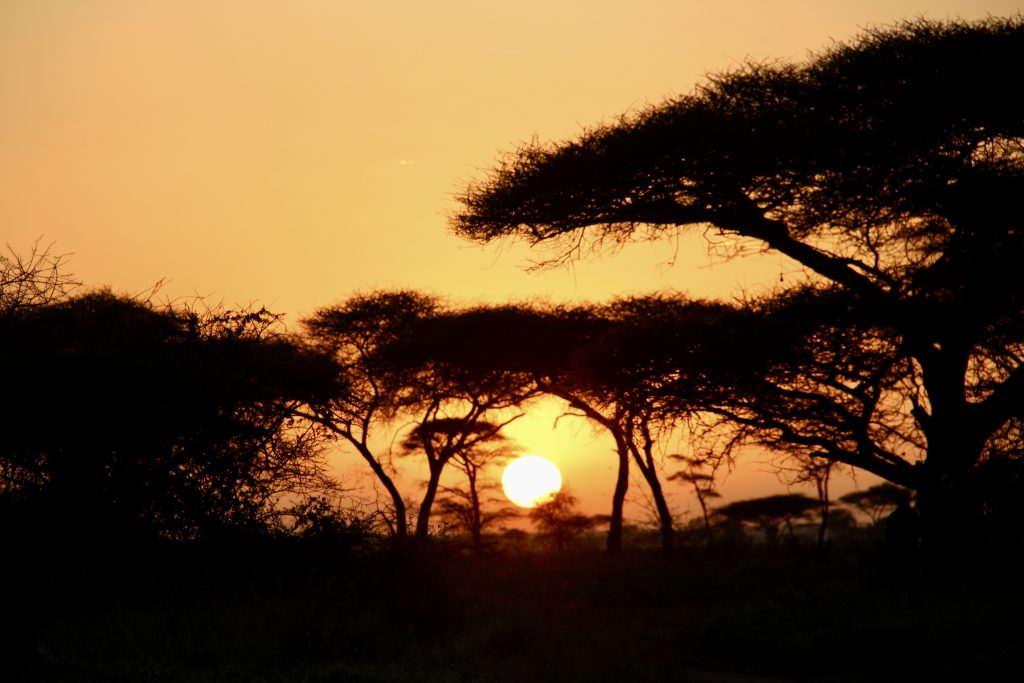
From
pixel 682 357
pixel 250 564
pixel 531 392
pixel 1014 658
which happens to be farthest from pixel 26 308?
pixel 531 392

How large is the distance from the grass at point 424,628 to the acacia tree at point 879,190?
6.45 ft

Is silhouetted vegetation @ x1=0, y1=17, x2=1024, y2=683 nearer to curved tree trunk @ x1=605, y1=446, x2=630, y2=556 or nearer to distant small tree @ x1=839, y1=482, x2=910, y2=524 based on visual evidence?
curved tree trunk @ x1=605, y1=446, x2=630, y2=556

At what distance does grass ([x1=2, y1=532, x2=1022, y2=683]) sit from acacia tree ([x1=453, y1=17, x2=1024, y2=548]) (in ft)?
6.45

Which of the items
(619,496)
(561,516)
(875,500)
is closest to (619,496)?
(619,496)

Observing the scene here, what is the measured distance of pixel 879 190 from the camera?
47.5 feet

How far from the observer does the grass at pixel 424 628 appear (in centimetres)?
1133

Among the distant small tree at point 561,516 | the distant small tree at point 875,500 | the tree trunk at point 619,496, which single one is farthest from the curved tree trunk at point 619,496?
the distant small tree at point 875,500

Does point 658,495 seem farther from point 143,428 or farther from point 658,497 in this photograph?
point 143,428

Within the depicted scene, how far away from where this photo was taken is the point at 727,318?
52.2 feet

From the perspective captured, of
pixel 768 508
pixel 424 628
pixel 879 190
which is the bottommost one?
pixel 424 628

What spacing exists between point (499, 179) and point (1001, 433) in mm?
7560

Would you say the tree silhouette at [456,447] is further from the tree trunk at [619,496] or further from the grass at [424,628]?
the grass at [424,628]

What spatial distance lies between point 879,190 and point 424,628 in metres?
8.39

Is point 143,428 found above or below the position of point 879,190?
below
